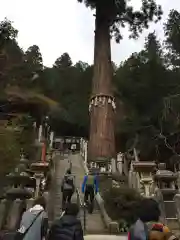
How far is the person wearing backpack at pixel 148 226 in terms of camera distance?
9.38 feet

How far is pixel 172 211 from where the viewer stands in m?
8.59

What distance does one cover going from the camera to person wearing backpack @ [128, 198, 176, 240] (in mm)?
2859

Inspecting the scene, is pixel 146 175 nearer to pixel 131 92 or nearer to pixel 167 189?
pixel 167 189

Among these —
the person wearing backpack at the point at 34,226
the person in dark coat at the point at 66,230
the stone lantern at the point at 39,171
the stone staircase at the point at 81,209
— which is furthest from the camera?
the stone lantern at the point at 39,171

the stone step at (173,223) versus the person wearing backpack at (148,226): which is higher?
the person wearing backpack at (148,226)

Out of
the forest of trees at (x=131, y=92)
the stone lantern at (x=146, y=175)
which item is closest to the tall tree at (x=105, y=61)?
the forest of trees at (x=131, y=92)

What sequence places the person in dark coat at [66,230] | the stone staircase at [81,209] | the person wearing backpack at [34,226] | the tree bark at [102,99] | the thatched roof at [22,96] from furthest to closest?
the thatched roof at [22,96] → the tree bark at [102,99] → the stone staircase at [81,209] → the person wearing backpack at [34,226] → the person in dark coat at [66,230]

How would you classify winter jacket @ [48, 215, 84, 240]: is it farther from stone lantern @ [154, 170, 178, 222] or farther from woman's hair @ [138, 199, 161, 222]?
stone lantern @ [154, 170, 178, 222]

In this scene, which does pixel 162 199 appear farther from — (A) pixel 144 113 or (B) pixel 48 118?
(B) pixel 48 118

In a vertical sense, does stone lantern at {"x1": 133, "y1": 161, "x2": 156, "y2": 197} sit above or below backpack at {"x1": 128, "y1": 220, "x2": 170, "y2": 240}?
above

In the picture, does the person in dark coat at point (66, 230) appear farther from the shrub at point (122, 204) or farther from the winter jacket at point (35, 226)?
the shrub at point (122, 204)

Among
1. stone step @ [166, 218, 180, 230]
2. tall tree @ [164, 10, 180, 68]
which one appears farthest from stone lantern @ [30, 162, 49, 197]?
tall tree @ [164, 10, 180, 68]

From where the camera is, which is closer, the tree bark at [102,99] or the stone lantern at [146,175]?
the stone lantern at [146,175]

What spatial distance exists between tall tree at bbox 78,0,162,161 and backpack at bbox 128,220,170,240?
12.7 m
